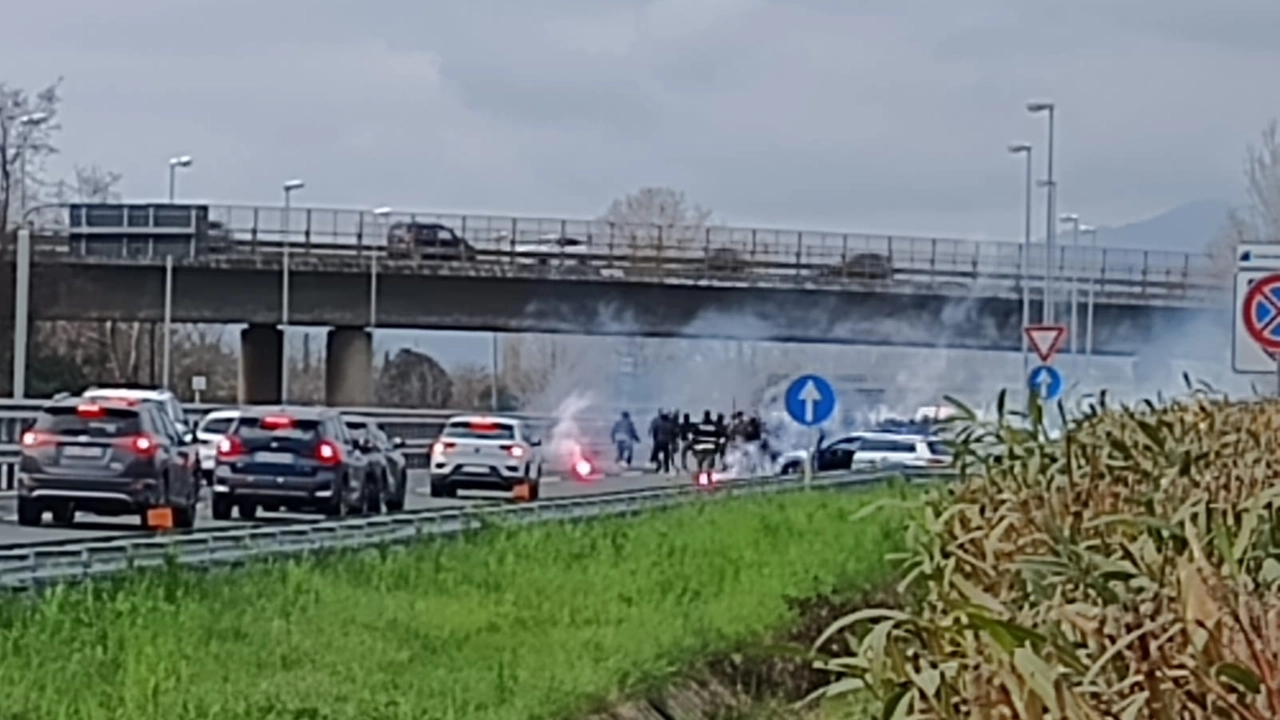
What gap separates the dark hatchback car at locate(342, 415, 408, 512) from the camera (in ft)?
130

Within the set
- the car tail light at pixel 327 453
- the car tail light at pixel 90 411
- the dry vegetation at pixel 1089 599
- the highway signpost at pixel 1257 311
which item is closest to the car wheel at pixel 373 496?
the car tail light at pixel 327 453

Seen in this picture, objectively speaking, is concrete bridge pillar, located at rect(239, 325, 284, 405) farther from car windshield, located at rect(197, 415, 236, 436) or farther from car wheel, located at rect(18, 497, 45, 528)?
car wheel, located at rect(18, 497, 45, 528)

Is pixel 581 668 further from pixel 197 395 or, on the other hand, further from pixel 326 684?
pixel 197 395

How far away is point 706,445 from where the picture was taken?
5916cm

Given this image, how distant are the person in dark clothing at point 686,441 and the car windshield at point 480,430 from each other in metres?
12.7

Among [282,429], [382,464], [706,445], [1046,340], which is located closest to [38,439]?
[282,429]

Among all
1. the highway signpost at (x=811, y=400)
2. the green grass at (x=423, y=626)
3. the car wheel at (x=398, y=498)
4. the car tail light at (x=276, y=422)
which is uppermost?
the highway signpost at (x=811, y=400)

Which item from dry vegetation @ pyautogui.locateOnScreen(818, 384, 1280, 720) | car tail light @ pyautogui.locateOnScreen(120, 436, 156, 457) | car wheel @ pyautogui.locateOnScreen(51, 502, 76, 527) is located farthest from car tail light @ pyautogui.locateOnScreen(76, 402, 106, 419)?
dry vegetation @ pyautogui.locateOnScreen(818, 384, 1280, 720)

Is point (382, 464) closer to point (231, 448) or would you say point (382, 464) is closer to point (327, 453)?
point (327, 453)

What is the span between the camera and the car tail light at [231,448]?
3688 centimetres

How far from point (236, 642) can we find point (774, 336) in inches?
2315

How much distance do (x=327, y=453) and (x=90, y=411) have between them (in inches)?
197

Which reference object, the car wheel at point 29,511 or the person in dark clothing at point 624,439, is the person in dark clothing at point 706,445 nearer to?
the person in dark clothing at point 624,439

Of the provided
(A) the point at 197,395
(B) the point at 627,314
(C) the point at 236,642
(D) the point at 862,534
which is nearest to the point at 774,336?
(B) the point at 627,314
